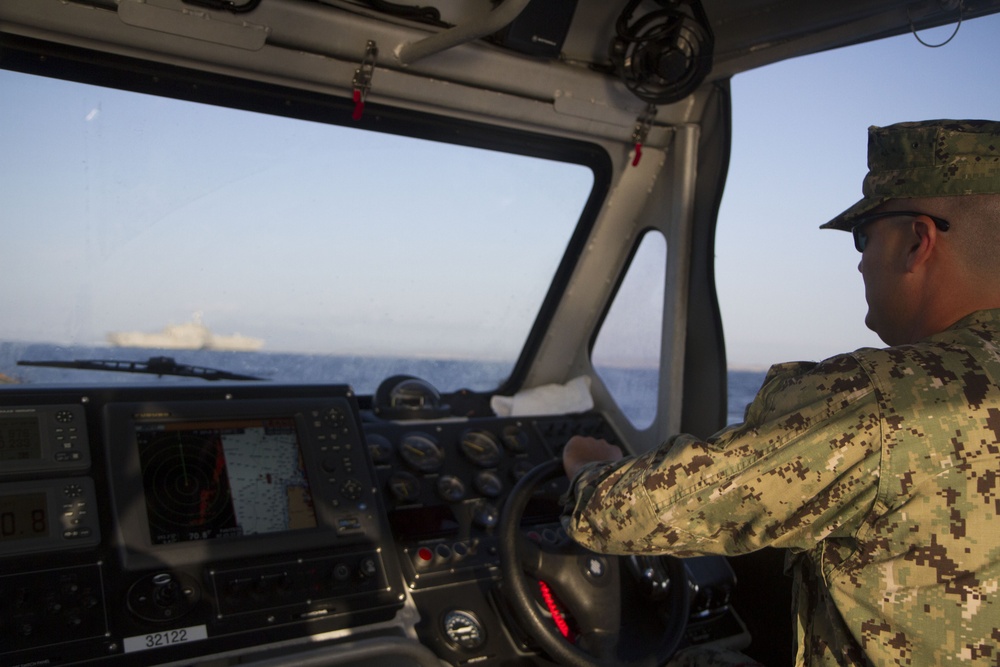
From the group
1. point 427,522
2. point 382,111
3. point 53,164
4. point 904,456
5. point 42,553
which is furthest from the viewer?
point 382,111

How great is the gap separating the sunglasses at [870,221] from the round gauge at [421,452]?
4.64 ft

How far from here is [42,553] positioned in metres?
1.88

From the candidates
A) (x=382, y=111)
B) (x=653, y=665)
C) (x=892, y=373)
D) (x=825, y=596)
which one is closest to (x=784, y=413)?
(x=892, y=373)

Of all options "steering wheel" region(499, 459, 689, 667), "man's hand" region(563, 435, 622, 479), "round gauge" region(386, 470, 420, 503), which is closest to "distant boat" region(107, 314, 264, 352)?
"round gauge" region(386, 470, 420, 503)

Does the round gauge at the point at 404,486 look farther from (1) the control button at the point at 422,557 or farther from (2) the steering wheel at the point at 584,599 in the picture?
(2) the steering wheel at the point at 584,599

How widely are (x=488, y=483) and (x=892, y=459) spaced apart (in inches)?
59.6

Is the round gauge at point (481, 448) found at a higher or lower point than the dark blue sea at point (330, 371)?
lower

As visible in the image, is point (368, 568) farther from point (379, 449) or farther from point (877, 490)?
point (877, 490)

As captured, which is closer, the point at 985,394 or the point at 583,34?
the point at 985,394

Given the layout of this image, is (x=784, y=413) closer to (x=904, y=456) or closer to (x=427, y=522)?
(x=904, y=456)

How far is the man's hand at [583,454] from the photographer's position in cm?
184

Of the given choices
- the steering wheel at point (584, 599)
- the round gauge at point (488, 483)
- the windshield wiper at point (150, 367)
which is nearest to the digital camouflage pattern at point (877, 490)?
the steering wheel at point (584, 599)

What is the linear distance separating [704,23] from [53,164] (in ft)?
5.88

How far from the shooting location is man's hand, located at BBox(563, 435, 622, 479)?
184 cm
